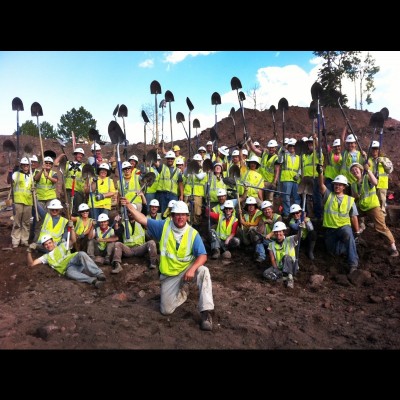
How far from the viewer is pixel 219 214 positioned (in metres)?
9.34

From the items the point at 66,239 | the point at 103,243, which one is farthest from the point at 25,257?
the point at 103,243

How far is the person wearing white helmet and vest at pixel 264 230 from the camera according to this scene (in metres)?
8.12

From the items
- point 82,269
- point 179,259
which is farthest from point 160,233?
point 82,269

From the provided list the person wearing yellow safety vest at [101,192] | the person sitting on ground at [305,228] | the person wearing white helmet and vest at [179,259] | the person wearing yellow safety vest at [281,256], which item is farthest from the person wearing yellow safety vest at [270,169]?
the person wearing white helmet and vest at [179,259]

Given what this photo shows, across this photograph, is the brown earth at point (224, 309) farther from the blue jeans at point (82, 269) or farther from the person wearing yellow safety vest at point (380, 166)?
the person wearing yellow safety vest at point (380, 166)

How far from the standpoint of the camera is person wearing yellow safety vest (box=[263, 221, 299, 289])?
24.1ft

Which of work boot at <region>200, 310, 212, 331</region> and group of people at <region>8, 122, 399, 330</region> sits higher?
group of people at <region>8, 122, 399, 330</region>

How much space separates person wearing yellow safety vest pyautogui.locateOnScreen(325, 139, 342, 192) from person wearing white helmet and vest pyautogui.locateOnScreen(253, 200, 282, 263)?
1797 millimetres

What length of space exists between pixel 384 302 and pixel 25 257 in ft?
24.5

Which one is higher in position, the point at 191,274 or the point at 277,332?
the point at 191,274

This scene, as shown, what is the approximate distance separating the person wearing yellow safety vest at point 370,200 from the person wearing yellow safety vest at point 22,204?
7647 millimetres

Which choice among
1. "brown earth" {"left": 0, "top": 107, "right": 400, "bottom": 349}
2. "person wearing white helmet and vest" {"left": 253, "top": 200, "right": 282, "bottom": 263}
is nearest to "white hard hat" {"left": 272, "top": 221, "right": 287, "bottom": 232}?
"person wearing white helmet and vest" {"left": 253, "top": 200, "right": 282, "bottom": 263}

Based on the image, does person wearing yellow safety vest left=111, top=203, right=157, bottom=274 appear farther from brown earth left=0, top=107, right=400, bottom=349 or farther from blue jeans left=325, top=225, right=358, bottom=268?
blue jeans left=325, top=225, right=358, bottom=268

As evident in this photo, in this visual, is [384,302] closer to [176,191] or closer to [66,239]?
[176,191]
